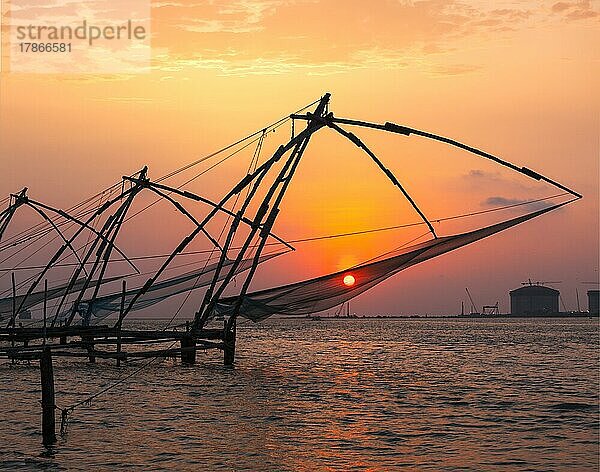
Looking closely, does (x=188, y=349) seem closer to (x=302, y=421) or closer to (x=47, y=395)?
(x=302, y=421)

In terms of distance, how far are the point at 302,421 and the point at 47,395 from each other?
18.4 feet

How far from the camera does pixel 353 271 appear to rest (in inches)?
651

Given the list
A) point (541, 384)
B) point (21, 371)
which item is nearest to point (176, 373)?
point (21, 371)

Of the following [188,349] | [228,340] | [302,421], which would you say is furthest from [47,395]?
[228,340]

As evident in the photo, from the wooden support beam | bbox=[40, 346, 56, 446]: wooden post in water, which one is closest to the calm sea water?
bbox=[40, 346, 56, 446]: wooden post in water

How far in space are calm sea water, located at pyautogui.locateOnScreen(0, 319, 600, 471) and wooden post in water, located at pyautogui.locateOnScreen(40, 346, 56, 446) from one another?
217 mm

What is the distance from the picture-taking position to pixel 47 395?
1205cm

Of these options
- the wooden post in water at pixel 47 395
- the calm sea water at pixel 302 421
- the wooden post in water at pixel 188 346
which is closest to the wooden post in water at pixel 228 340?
the calm sea water at pixel 302 421

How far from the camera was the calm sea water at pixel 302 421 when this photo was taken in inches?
493

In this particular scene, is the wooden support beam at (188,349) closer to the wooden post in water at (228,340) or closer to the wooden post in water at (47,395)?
the wooden post in water at (228,340)

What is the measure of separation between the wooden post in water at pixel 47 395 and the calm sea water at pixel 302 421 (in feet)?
0.71

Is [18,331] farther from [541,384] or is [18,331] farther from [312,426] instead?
[541,384]

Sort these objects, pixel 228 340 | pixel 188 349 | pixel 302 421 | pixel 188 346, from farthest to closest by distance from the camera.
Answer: pixel 188 346, pixel 228 340, pixel 188 349, pixel 302 421

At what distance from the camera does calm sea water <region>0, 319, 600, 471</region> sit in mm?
12523
